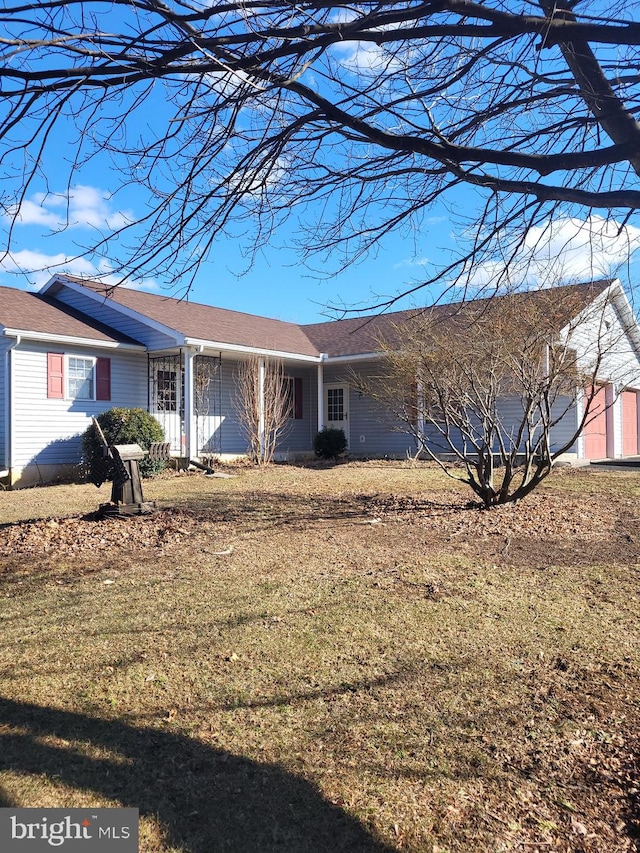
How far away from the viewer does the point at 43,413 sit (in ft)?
46.2

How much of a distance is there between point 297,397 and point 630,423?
1167cm

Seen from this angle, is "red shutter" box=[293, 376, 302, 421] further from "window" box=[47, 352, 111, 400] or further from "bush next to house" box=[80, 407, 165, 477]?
"bush next to house" box=[80, 407, 165, 477]

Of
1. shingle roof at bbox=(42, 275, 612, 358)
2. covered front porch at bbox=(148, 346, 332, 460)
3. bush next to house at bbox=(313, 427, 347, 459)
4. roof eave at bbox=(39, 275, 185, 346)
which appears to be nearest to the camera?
roof eave at bbox=(39, 275, 185, 346)

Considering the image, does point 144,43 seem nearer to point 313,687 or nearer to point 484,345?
point 313,687

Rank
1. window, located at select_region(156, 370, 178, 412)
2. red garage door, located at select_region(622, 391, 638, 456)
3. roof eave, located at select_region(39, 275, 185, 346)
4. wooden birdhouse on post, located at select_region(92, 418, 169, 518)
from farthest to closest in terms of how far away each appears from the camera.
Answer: red garage door, located at select_region(622, 391, 638, 456), window, located at select_region(156, 370, 178, 412), roof eave, located at select_region(39, 275, 185, 346), wooden birdhouse on post, located at select_region(92, 418, 169, 518)

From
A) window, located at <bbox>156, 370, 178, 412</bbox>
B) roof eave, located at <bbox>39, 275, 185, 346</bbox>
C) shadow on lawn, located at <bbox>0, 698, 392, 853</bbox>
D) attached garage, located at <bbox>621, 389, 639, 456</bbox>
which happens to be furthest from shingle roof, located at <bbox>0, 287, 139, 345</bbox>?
attached garage, located at <bbox>621, 389, 639, 456</bbox>

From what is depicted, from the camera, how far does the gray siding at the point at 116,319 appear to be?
15.8 m

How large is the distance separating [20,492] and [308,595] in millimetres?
9391

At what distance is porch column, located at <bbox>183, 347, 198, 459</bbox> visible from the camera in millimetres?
15344

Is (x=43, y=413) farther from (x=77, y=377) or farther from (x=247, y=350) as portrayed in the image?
(x=247, y=350)

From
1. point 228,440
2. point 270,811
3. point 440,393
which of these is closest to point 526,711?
point 270,811

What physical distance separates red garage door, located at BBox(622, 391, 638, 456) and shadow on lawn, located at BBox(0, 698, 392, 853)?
2054 centimetres

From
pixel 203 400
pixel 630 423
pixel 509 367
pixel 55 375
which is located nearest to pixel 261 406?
pixel 203 400

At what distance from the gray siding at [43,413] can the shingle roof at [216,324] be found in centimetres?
188
